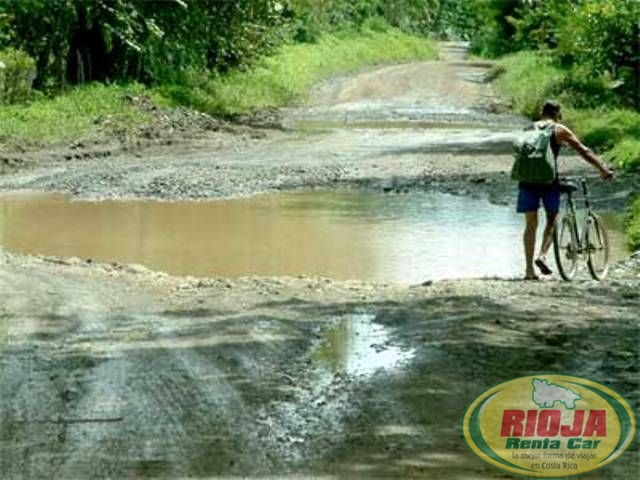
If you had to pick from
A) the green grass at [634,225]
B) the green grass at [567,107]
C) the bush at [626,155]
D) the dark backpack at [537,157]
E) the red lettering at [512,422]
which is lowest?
the green grass at [567,107]

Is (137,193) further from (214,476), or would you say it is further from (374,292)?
(214,476)

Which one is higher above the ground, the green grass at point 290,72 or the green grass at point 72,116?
the green grass at point 72,116

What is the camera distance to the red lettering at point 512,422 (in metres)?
6.12

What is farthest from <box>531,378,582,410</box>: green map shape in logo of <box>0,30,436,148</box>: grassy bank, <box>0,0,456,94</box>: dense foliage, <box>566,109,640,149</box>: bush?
<box>0,0,456,94</box>: dense foliage

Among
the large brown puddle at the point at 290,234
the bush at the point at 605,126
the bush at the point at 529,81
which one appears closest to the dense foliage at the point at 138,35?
the bush at the point at 529,81

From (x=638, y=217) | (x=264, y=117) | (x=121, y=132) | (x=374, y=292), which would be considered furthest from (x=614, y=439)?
(x=264, y=117)

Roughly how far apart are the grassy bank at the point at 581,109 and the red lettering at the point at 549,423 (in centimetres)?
762

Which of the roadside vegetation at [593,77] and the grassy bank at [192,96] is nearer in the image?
the roadside vegetation at [593,77]

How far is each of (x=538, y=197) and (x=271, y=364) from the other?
4.42 m

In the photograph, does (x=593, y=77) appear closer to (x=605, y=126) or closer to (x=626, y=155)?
(x=605, y=126)

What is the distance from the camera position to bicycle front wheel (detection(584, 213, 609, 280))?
→ 1165 cm

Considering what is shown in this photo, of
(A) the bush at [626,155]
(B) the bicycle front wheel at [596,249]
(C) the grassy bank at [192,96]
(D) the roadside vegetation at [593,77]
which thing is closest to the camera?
(B) the bicycle front wheel at [596,249]

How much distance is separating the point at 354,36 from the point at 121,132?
37.6 m

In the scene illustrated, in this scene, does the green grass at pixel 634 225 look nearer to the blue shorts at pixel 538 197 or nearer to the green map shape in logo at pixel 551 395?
the blue shorts at pixel 538 197
